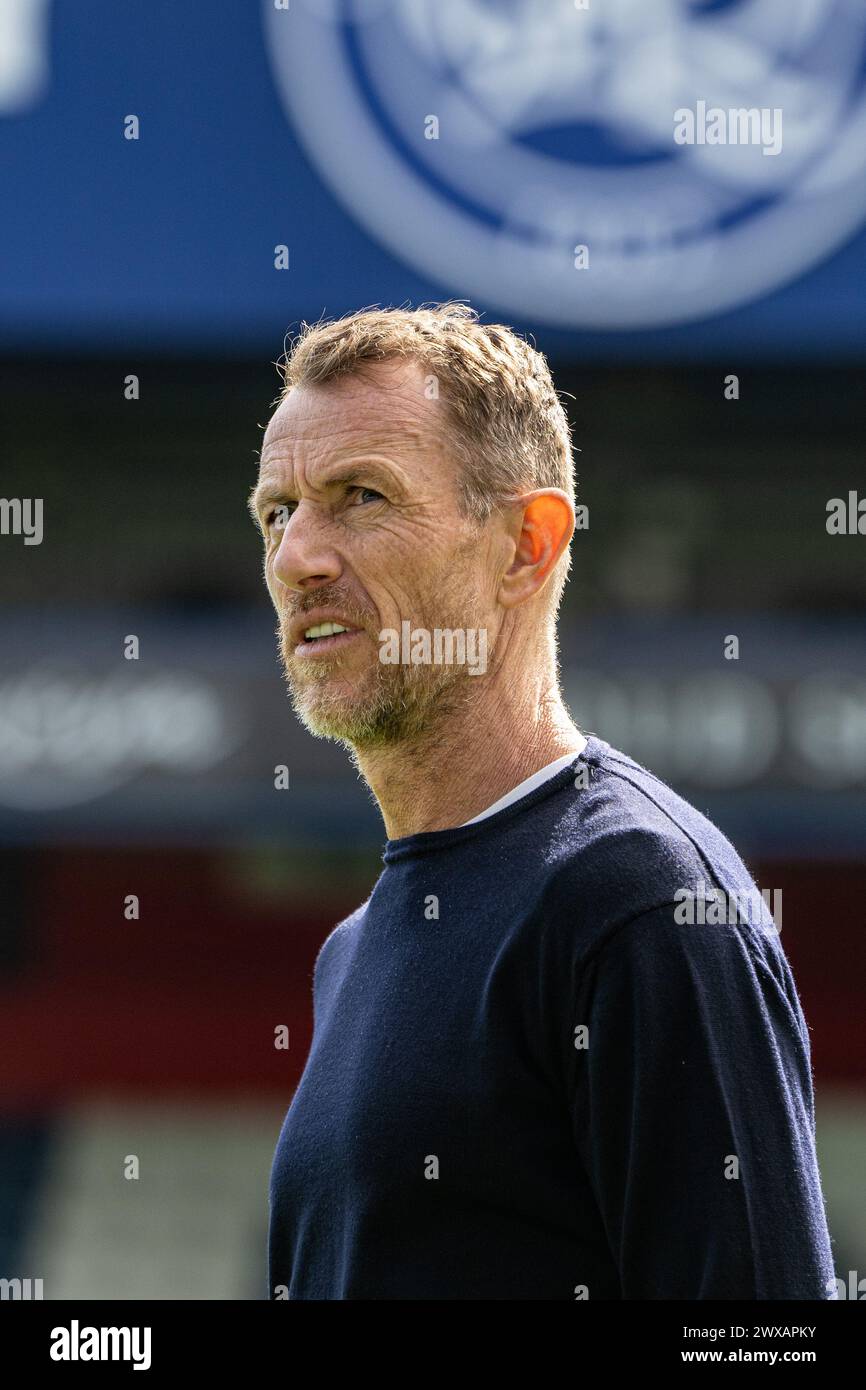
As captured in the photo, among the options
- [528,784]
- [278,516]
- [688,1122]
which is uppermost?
[278,516]

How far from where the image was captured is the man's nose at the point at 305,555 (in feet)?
5.81

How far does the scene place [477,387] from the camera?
5.79ft

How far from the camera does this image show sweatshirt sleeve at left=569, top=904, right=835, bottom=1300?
1398mm

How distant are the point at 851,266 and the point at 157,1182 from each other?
6515 millimetres

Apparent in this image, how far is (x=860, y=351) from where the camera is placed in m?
8.84

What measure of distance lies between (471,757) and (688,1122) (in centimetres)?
47

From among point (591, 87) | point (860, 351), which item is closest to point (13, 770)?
point (591, 87)

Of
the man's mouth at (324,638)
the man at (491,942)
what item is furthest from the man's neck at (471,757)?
the man's mouth at (324,638)

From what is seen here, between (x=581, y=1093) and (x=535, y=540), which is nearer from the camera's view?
(x=581, y=1093)

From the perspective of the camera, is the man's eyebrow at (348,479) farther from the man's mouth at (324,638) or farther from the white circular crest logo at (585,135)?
the white circular crest logo at (585,135)

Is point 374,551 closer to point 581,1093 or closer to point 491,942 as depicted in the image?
point 491,942

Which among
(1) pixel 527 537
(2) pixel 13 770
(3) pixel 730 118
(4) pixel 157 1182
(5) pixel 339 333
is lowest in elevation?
(4) pixel 157 1182

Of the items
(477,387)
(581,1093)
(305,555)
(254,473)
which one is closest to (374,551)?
(305,555)

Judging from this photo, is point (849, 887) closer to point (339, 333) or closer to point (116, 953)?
point (116, 953)
